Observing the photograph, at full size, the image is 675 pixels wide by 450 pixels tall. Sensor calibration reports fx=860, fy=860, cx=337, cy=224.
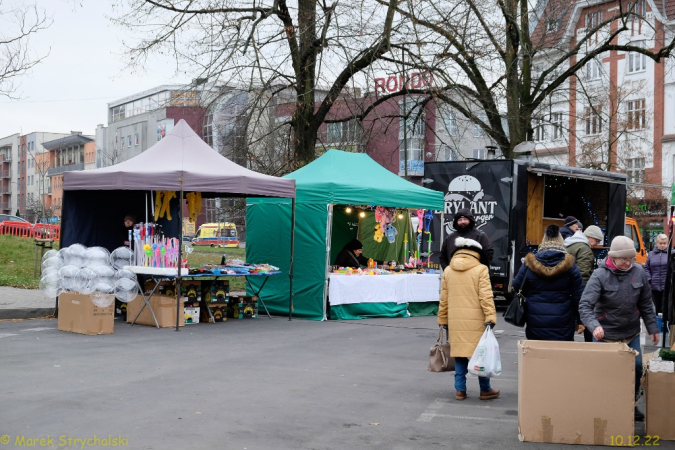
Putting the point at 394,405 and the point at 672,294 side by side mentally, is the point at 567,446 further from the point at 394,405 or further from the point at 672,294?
the point at 672,294

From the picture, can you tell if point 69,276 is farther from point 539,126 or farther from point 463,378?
point 539,126

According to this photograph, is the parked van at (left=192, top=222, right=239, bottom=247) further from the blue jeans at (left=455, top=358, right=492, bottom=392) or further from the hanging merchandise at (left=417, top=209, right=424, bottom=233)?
the blue jeans at (left=455, top=358, right=492, bottom=392)

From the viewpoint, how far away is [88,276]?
12.9m

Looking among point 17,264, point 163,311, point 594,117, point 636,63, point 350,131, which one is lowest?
point 163,311

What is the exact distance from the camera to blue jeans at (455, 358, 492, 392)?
812 cm

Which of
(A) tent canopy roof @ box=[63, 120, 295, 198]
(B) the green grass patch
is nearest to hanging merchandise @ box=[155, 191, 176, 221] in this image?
(A) tent canopy roof @ box=[63, 120, 295, 198]

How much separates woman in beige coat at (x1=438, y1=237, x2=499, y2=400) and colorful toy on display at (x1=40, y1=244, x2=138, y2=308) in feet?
21.7

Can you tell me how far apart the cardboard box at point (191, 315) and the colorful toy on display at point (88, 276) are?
1290 mm

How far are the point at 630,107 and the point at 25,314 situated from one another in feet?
139

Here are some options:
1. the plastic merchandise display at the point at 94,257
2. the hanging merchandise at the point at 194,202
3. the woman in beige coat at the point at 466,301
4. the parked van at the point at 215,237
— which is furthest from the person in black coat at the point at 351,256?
the parked van at the point at 215,237

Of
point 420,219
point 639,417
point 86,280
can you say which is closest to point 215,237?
point 420,219

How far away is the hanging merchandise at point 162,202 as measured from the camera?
52.3 ft

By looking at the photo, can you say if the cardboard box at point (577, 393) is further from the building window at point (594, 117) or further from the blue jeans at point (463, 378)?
the building window at point (594, 117)

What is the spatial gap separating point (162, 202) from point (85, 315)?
3.58m
